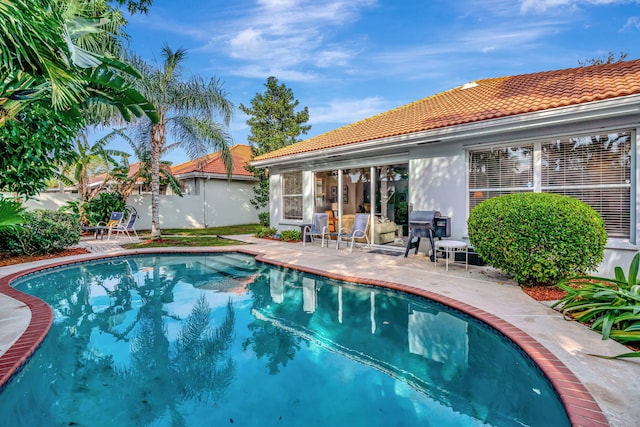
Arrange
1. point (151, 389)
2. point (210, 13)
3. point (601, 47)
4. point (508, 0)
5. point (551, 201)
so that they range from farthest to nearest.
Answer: point (601, 47) → point (210, 13) → point (508, 0) → point (551, 201) → point (151, 389)

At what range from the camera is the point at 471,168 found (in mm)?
9086

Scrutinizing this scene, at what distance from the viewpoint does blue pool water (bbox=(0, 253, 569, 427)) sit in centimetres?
316

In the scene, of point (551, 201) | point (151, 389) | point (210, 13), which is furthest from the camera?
point (210, 13)

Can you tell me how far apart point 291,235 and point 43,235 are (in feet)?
27.5

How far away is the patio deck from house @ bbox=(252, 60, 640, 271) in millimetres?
2222

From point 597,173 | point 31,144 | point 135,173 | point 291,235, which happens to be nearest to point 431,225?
point 597,173

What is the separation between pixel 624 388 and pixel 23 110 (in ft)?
28.2

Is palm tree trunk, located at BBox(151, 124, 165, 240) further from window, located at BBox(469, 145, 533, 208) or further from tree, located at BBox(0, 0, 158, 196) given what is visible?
window, located at BBox(469, 145, 533, 208)

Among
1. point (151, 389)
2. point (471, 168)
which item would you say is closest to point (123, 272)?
point (151, 389)

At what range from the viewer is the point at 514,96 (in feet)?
31.4

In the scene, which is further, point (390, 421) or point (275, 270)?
point (275, 270)

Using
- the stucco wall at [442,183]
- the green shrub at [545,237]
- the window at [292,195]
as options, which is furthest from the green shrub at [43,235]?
the green shrub at [545,237]

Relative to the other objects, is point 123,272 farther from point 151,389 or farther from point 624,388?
point 624,388

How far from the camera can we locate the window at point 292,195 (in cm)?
1426
